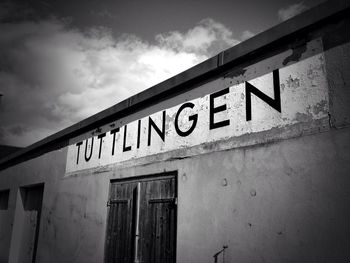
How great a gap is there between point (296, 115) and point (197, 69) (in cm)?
156

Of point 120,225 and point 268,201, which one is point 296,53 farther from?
point 120,225

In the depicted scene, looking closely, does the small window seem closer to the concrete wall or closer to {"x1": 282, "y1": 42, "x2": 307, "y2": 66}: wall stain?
the concrete wall

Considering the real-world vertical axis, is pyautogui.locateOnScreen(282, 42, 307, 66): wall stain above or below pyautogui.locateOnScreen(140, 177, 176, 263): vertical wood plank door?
above

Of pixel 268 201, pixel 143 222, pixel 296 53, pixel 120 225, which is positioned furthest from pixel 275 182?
pixel 120 225

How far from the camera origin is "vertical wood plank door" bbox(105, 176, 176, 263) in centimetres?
384

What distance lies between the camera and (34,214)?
802 cm

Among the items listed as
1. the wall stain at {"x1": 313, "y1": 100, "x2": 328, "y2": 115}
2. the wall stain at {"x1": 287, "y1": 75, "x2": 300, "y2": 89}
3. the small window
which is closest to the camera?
the wall stain at {"x1": 313, "y1": 100, "x2": 328, "y2": 115}

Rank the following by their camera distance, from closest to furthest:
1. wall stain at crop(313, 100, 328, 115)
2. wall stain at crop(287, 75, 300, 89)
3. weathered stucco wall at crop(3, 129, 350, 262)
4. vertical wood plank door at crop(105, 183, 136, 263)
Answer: weathered stucco wall at crop(3, 129, 350, 262) → wall stain at crop(313, 100, 328, 115) → wall stain at crop(287, 75, 300, 89) → vertical wood plank door at crop(105, 183, 136, 263)

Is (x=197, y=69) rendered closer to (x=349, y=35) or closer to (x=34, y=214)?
(x=349, y=35)

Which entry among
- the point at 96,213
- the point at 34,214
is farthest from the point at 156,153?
the point at 34,214

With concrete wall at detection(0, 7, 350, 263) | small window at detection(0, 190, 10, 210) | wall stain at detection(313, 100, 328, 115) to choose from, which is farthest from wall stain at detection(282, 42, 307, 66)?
small window at detection(0, 190, 10, 210)

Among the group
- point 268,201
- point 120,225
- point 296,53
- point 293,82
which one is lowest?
point 120,225

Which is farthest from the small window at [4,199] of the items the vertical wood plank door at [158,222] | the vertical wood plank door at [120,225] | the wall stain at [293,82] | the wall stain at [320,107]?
the wall stain at [320,107]

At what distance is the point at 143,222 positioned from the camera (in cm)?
426
